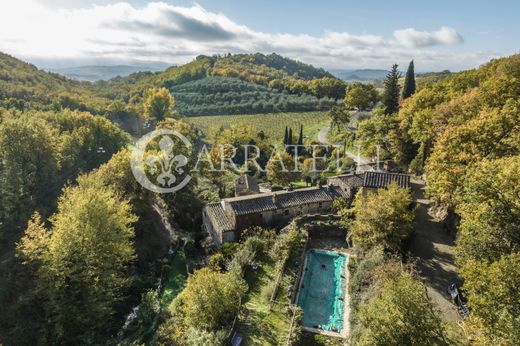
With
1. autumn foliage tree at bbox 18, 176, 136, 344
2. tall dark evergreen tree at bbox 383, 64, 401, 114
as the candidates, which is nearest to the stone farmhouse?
autumn foliage tree at bbox 18, 176, 136, 344

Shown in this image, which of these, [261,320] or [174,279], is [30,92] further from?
[261,320]

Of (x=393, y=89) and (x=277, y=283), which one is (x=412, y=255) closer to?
(x=277, y=283)

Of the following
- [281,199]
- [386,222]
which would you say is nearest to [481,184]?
[386,222]

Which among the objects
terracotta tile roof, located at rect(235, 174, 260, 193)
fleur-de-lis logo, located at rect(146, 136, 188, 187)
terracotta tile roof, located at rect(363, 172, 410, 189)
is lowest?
terracotta tile roof, located at rect(235, 174, 260, 193)

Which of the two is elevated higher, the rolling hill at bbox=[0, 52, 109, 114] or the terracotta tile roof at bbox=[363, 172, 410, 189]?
the rolling hill at bbox=[0, 52, 109, 114]

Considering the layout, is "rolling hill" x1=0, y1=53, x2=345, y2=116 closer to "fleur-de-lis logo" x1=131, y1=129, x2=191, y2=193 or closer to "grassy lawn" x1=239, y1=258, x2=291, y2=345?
"fleur-de-lis logo" x1=131, y1=129, x2=191, y2=193

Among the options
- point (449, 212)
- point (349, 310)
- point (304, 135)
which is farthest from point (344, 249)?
point (304, 135)

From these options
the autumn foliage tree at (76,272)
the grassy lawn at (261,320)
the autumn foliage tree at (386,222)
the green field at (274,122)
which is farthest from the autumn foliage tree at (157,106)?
the autumn foliage tree at (386,222)
